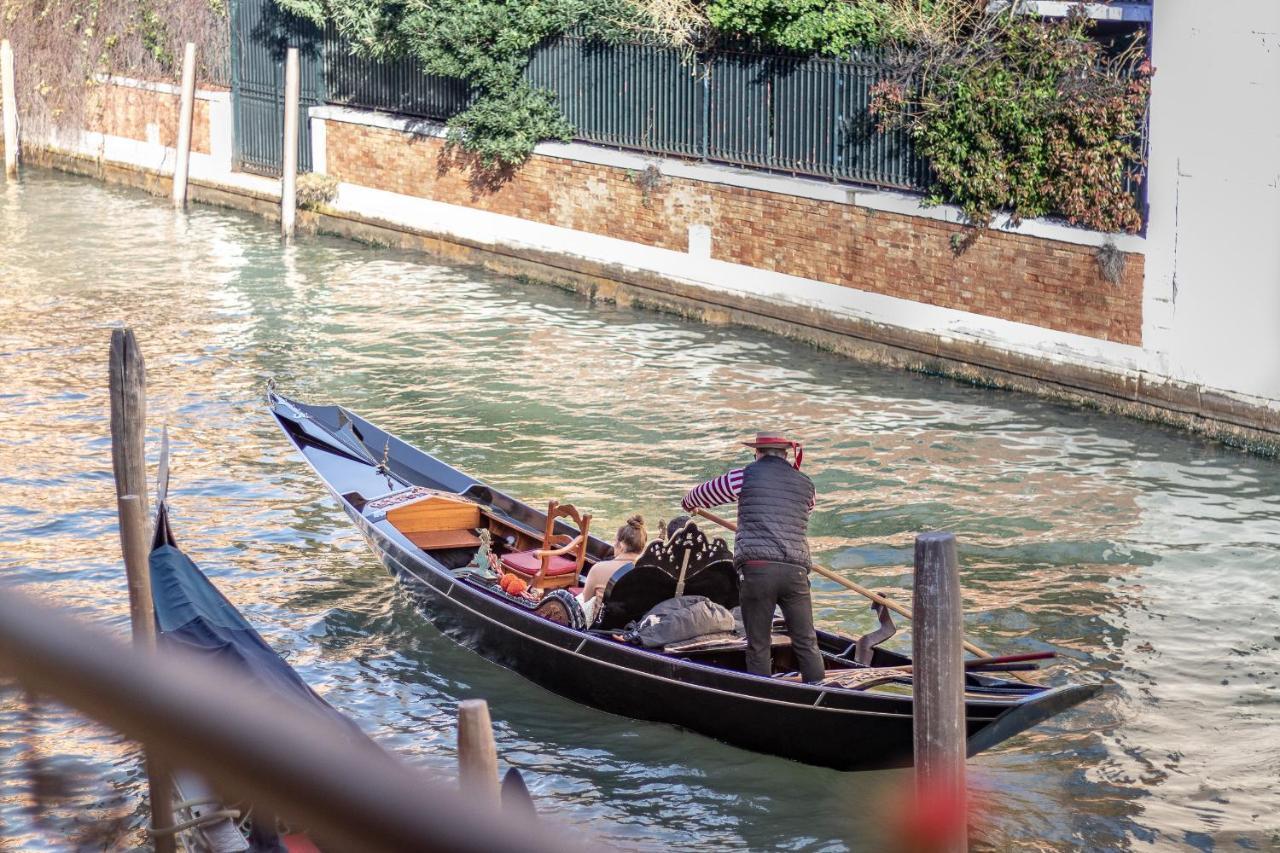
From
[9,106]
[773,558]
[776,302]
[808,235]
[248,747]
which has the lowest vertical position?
[773,558]

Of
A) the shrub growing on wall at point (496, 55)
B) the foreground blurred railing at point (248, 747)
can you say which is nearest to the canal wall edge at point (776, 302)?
the shrub growing on wall at point (496, 55)

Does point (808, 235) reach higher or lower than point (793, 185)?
lower

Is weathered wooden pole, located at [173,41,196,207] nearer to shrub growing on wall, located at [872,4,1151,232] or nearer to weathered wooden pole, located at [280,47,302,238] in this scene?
weathered wooden pole, located at [280,47,302,238]

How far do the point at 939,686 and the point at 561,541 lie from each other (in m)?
3.92

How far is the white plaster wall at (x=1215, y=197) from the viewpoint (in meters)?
11.2

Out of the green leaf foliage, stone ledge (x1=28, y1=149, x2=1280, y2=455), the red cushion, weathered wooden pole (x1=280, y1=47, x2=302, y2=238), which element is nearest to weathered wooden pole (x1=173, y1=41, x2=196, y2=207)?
stone ledge (x1=28, y1=149, x2=1280, y2=455)

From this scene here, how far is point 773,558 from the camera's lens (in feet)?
23.4

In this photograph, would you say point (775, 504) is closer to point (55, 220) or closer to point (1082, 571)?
point (1082, 571)

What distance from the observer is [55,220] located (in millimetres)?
21406

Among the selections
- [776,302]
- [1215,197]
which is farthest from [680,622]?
[776,302]

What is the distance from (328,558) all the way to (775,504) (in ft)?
11.9

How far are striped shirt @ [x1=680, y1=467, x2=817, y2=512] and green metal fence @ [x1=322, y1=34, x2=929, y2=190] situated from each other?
23.8 feet

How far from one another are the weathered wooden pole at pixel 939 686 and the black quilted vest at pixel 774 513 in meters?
1.77

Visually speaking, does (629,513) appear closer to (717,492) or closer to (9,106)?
(717,492)
